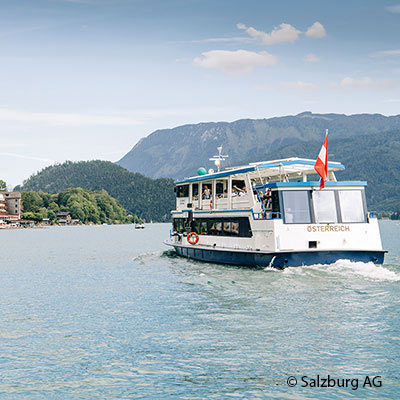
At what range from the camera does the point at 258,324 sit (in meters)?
16.5

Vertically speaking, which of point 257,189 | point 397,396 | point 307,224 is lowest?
point 397,396

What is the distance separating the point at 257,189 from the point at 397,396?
21.5m

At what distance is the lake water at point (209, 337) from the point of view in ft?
37.5

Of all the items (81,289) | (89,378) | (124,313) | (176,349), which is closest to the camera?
(89,378)

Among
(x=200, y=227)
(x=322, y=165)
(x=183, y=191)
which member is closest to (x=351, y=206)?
(x=322, y=165)

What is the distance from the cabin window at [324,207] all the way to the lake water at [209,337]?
2.61 meters

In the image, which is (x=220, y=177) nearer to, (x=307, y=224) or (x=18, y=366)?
(x=307, y=224)

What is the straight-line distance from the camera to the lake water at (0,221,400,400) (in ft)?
37.5

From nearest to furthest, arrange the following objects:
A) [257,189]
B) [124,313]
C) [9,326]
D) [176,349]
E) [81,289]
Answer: [176,349] < [9,326] < [124,313] < [81,289] < [257,189]

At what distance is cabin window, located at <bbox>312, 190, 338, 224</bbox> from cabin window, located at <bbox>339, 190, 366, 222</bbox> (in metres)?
0.52

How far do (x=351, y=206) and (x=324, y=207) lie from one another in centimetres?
166

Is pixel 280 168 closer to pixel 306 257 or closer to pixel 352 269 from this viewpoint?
pixel 306 257

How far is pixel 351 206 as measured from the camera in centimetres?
2844

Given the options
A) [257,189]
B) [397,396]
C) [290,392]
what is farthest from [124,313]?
[257,189]
